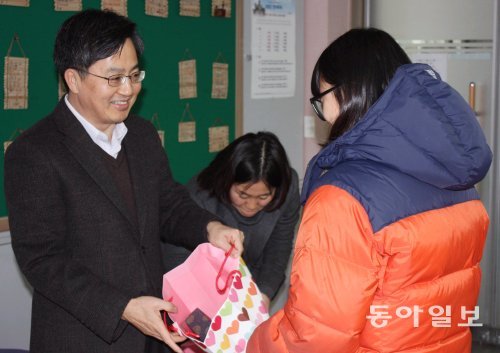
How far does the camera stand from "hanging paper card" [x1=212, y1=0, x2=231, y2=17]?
3.23m

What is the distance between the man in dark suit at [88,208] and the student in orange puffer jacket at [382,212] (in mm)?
536

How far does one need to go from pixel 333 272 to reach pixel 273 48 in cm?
256

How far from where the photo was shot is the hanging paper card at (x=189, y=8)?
10.0 ft

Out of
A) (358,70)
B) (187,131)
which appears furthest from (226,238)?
(187,131)

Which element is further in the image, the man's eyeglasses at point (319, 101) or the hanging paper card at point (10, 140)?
the hanging paper card at point (10, 140)

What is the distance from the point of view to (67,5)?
2.54 m

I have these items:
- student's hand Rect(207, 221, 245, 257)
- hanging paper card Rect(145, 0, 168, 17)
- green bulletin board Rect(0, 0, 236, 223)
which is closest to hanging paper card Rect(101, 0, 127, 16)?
green bulletin board Rect(0, 0, 236, 223)

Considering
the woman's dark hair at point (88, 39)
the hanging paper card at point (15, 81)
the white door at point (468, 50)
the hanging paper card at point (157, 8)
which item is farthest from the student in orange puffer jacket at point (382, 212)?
the white door at point (468, 50)

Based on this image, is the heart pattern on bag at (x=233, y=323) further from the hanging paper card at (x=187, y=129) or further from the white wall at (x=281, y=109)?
the white wall at (x=281, y=109)

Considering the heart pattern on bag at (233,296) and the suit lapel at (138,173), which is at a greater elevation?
the suit lapel at (138,173)

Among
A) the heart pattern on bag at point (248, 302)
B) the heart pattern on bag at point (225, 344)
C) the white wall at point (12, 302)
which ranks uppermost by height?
Answer: the heart pattern on bag at point (248, 302)

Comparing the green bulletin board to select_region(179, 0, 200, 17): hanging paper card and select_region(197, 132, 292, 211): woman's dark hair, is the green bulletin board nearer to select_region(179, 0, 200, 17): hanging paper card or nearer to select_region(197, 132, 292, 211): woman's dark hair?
select_region(179, 0, 200, 17): hanging paper card

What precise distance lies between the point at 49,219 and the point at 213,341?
20.3 inches

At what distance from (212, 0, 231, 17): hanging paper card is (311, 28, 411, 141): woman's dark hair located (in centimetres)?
192
